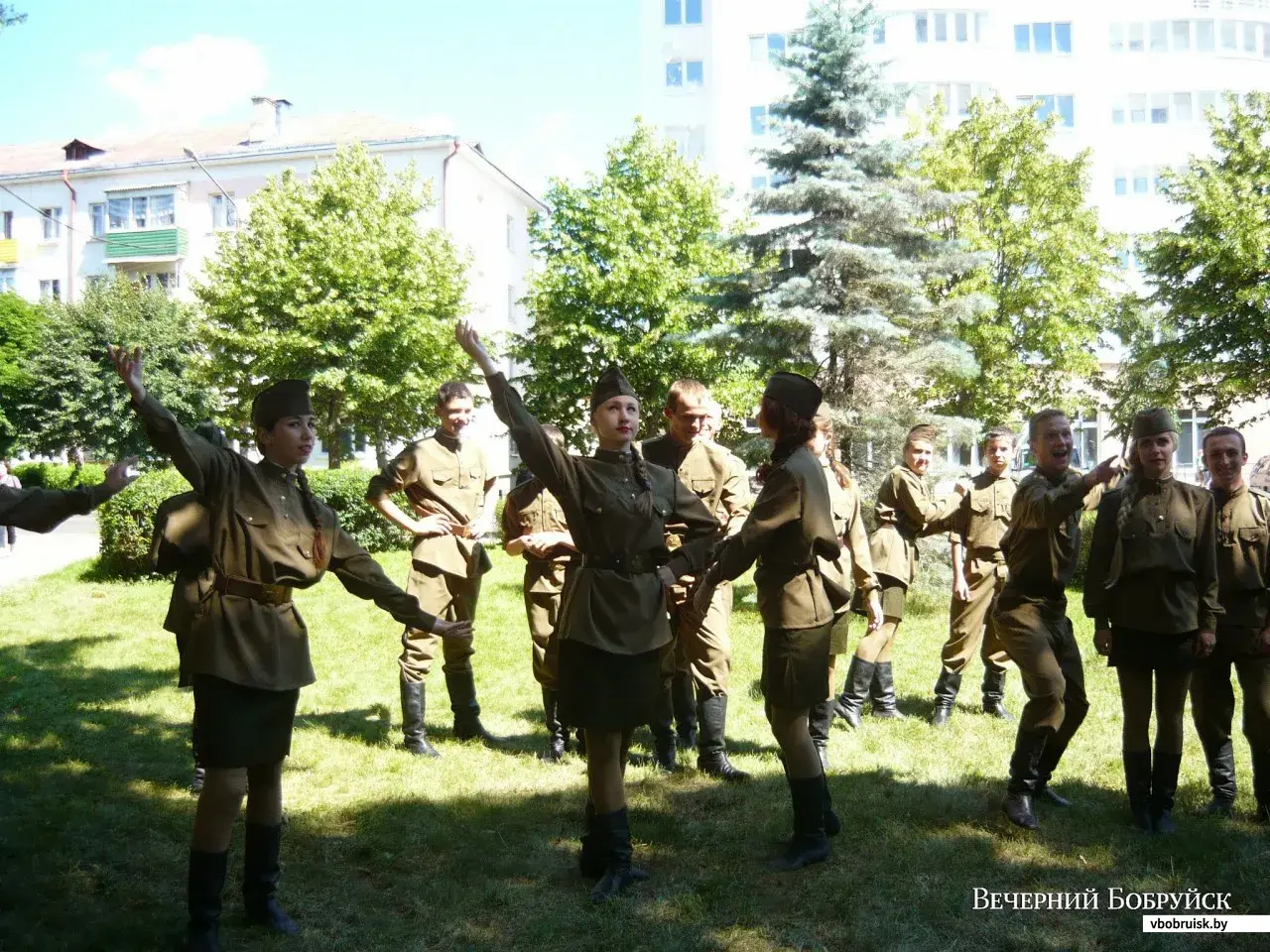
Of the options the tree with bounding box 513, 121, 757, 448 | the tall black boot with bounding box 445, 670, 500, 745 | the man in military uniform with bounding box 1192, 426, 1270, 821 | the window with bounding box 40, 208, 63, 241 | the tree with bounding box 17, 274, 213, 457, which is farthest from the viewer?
the window with bounding box 40, 208, 63, 241

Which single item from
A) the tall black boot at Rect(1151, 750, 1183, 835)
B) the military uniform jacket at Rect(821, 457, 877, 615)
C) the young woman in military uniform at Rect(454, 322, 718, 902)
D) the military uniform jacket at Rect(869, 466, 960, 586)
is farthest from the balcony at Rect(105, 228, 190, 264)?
the tall black boot at Rect(1151, 750, 1183, 835)

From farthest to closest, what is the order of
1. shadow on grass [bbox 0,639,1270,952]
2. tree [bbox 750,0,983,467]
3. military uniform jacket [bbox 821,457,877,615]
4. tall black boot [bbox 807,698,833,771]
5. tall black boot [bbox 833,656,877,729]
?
tree [bbox 750,0,983,467] < tall black boot [bbox 833,656,877,729] < military uniform jacket [bbox 821,457,877,615] < tall black boot [bbox 807,698,833,771] < shadow on grass [bbox 0,639,1270,952]

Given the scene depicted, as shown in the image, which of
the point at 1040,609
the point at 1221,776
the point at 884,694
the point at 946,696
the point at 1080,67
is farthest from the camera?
the point at 1080,67

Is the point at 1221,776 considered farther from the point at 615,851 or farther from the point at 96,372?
the point at 96,372

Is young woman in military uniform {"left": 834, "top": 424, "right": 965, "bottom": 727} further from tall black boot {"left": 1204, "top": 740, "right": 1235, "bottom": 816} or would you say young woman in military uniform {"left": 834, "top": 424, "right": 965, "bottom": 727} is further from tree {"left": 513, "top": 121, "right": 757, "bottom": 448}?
tree {"left": 513, "top": 121, "right": 757, "bottom": 448}

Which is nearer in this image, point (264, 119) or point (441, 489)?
point (441, 489)

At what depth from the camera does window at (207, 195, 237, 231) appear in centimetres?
4344

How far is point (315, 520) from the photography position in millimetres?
4500

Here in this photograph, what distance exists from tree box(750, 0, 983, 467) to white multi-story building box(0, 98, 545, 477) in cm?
2475

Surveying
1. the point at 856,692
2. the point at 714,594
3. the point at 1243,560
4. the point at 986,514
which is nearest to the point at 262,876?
the point at 714,594

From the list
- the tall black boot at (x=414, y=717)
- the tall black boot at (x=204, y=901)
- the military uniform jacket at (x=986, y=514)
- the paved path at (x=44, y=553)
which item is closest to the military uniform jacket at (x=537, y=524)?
the tall black boot at (x=414, y=717)

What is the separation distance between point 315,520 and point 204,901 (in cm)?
158

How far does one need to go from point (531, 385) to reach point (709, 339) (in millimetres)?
17771

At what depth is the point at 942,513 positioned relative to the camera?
833 centimetres
